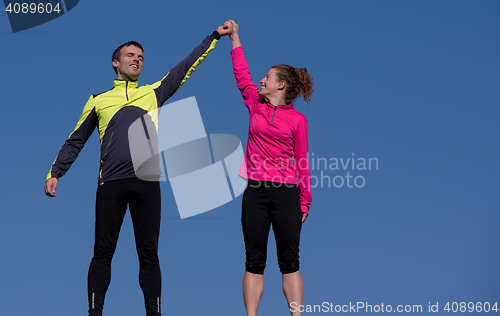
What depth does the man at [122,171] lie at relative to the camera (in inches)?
123

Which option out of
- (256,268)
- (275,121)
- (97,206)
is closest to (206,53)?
(275,121)

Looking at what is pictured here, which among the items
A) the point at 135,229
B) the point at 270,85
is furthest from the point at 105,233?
the point at 270,85

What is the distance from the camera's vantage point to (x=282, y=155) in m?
3.34

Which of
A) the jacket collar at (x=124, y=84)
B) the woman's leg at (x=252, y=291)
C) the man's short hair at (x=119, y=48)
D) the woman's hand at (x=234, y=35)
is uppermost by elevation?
the woman's hand at (x=234, y=35)

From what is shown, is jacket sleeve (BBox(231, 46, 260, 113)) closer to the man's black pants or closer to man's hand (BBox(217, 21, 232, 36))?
man's hand (BBox(217, 21, 232, 36))

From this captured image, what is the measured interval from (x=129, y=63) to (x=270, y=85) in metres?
0.91

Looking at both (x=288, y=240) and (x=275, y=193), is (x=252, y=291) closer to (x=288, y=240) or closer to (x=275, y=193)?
(x=288, y=240)

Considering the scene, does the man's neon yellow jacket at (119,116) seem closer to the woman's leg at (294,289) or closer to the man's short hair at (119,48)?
the man's short hair at (119,48)

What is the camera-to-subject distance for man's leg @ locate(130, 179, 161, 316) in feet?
10.2

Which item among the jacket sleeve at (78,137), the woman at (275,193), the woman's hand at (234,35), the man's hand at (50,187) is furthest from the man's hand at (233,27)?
the man's hand at (50,187)

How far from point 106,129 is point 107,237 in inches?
25.9

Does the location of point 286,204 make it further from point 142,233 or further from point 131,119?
point 131,119

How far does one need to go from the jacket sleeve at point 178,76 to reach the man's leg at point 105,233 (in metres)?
0.64

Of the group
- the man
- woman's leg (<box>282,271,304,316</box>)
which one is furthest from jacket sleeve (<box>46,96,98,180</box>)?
woman's leg (<box>282,271,304,316</box>)
